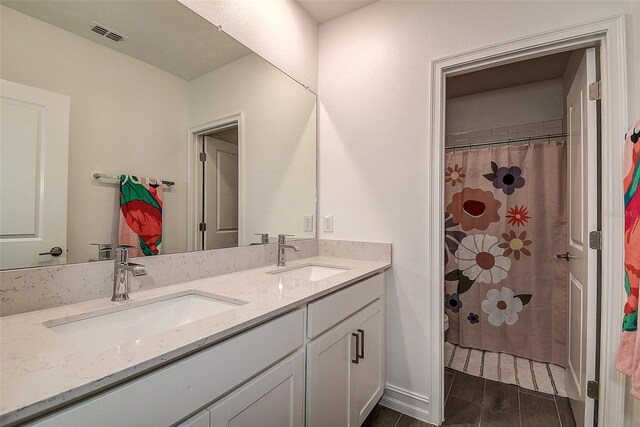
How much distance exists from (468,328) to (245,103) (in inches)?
100

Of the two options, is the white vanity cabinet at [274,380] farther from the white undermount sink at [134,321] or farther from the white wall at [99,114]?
the white wall at [99,114]

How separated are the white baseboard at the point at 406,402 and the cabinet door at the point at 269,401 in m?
0.90

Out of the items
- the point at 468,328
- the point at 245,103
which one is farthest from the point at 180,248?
the point at 468,328

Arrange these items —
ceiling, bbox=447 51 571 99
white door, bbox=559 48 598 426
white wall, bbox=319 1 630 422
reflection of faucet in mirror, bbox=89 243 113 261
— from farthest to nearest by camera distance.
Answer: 1. ceiling, bbox=447 51 571 99
2. white wall, bbox=319 1 630 422
3. white door, bbox=559 48 598 426
4. reflection of faucet in mirror, bbox=89 243 113 261

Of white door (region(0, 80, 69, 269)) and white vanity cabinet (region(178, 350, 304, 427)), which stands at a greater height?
white door (region(0, 80, 69, 269))

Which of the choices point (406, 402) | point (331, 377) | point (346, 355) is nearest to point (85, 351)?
point (331, 377)

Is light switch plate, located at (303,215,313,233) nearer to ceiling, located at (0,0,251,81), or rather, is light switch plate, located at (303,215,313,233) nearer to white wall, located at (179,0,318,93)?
white wall, located at (179,0,318,93)

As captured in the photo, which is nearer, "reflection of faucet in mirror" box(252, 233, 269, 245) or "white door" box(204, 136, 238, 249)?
"white door" box(204, 136, 238, 249)

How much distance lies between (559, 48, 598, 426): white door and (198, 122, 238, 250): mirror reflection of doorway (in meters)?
1.72

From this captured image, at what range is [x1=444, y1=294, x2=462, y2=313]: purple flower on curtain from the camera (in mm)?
2635

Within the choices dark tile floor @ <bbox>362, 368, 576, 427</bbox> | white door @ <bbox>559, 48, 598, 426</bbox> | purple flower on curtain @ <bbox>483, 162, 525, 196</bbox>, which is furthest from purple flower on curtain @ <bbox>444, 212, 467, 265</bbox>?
dark tile floor @ <bbox>362, 368, 576, 427</bbox>

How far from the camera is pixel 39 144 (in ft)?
2.86

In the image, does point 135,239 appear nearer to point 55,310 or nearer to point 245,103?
point 55,310

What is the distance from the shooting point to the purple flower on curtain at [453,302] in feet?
8.64
